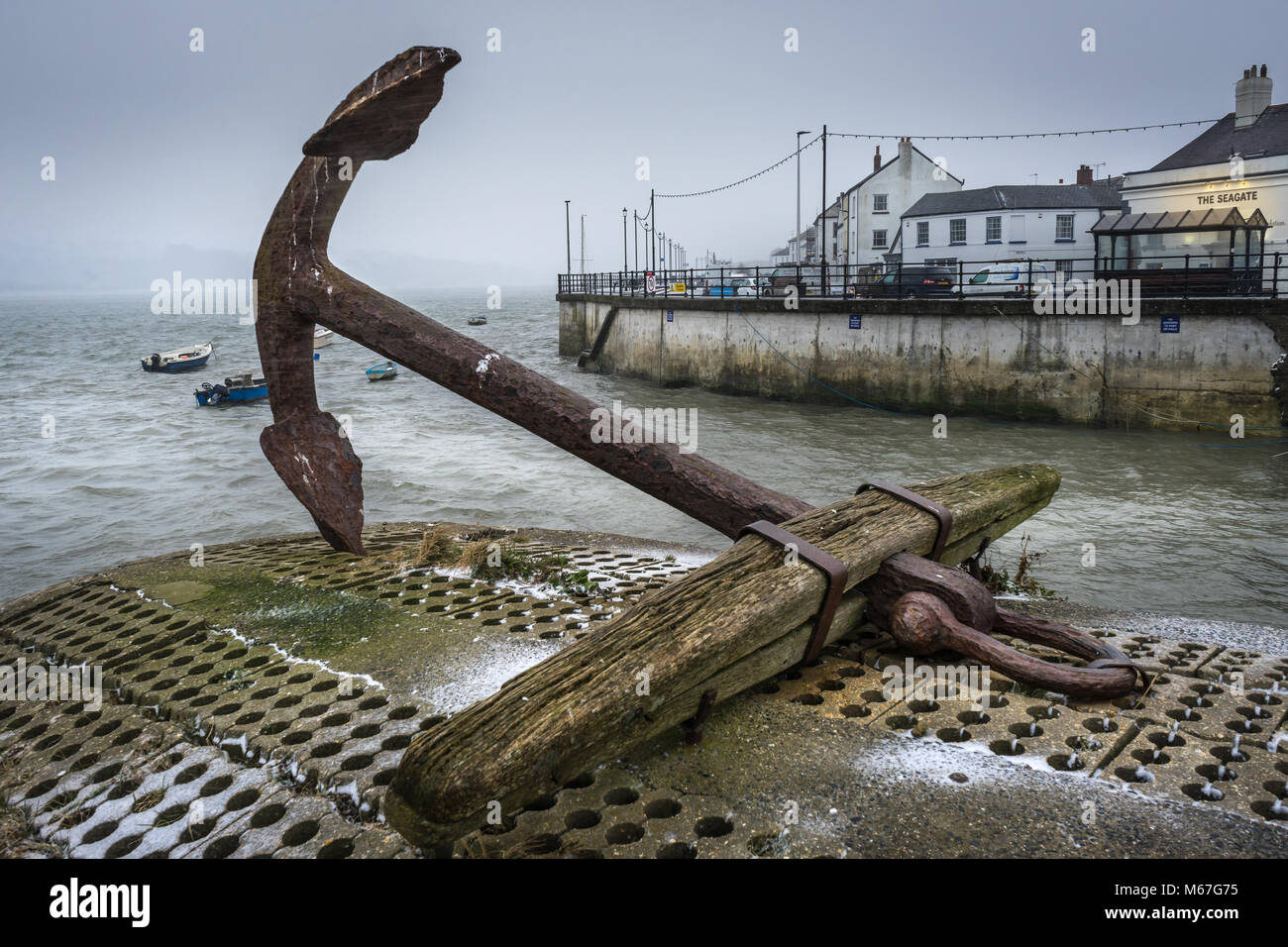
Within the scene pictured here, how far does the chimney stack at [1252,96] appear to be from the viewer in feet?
88.5

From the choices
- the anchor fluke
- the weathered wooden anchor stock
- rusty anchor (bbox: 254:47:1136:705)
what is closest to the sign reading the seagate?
the weathered wooden anchor stock

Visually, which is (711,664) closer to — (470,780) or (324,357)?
(470,780)

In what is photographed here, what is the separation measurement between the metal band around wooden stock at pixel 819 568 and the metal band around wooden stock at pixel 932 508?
2.19 ft

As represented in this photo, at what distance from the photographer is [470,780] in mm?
2467

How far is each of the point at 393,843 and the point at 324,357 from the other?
48.0 metres

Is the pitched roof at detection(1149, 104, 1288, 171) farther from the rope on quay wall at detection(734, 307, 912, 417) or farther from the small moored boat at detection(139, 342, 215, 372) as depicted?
the small moored boat at detection(139, 342, 215, 372)

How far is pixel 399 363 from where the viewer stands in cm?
478

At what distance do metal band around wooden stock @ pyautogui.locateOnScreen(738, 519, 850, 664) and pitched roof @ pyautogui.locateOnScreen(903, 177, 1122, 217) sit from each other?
3782 cm

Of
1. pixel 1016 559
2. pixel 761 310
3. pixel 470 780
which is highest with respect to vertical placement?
pixel 761 310

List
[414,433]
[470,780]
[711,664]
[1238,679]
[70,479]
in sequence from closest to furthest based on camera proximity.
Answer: [470,780], [711,664], [1238,679], [70,479], [414,433]

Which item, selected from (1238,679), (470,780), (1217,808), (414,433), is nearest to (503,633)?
(470,780)

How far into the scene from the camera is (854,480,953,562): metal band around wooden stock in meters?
4.14

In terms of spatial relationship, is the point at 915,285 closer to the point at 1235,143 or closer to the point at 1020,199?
the point at 1235,143

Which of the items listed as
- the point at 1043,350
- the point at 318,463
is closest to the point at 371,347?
the point at 318,463
